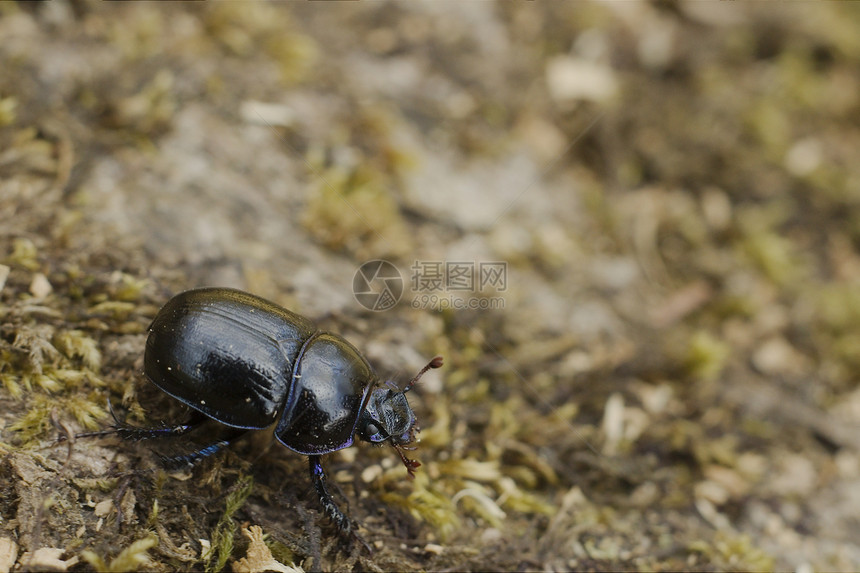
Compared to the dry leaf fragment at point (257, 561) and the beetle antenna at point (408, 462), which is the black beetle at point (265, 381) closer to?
the beetle antenna at point (408, 462)

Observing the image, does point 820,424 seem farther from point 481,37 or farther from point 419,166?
point 481,37

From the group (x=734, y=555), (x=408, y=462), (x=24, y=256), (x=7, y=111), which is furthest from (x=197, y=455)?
(x=734, y=555)

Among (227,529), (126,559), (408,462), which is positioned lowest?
(227,529)

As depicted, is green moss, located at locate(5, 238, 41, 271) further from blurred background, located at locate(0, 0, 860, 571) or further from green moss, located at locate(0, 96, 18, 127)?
green moss, located at locate(0, 96, 18, 127)

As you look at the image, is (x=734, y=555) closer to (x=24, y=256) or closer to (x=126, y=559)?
(x=126, y=559)

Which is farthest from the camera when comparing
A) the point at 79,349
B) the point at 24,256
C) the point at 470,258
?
the point at 470,258

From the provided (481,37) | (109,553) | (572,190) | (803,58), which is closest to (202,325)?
(109,553)

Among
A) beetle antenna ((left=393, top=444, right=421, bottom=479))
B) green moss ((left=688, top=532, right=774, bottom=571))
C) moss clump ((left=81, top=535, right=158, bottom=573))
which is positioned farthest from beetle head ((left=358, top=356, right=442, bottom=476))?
green moss ((left=688, top=532, right=774, bottom=571))
